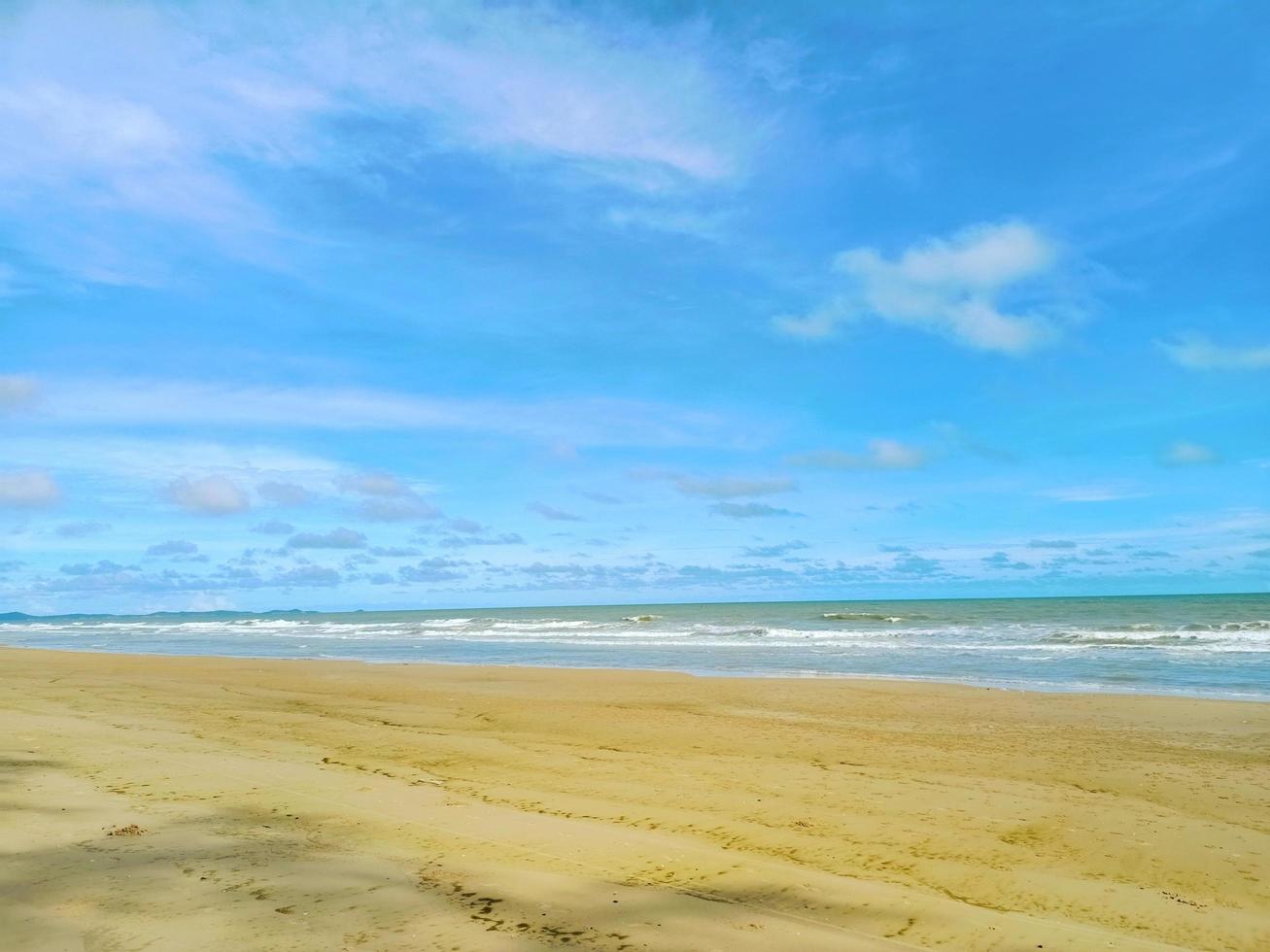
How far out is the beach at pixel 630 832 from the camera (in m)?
4.76

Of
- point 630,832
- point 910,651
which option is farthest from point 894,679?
point 630,832

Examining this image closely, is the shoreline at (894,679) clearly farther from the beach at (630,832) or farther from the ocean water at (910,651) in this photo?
the beach at (630,832)

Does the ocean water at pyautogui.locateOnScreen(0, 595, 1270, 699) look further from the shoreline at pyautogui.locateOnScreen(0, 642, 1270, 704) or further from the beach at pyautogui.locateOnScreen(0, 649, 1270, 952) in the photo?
the beach at pyautogui.locateOnScreen(0, 649, 1270, 952)

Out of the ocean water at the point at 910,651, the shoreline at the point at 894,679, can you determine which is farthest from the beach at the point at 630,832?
the ocean water at the point at 910,651

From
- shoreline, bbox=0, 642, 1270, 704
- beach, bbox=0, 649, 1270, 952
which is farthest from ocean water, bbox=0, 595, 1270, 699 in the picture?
beach, bbox=0, 649, 1270, 952

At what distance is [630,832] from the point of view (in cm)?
692

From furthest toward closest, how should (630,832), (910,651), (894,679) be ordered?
(910,651), (894,679), (630,832)

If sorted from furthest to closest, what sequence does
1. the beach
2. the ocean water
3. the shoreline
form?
the ocean water → the shoreline → the beach

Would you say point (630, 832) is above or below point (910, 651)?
below

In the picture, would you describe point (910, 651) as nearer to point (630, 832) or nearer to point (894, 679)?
point (894, 679)

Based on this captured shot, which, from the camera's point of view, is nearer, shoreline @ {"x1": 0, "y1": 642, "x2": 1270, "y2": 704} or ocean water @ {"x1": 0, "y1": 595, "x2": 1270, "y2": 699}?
shoreline @ {"x1": 0, "y1": 642, "x2": 1270, "y2": 704}

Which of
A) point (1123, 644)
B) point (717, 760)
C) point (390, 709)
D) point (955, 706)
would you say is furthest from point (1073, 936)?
point (1123, 644)

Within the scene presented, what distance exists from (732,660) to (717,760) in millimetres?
19391

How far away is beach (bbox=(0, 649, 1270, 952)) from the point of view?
476 cm
